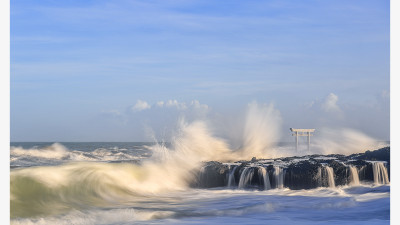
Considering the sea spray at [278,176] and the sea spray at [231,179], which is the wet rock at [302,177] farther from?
the sea spray at [231,179]

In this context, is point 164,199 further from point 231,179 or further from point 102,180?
point 231,179

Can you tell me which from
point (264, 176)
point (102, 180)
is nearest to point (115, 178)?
point (102, 180)

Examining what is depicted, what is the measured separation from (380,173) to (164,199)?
199 inches

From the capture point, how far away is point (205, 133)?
52.1 feet

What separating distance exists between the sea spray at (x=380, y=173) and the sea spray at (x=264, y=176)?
7.92ft

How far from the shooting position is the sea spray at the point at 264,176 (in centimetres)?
1137

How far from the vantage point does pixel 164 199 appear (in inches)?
394

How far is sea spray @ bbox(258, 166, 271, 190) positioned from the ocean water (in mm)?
403

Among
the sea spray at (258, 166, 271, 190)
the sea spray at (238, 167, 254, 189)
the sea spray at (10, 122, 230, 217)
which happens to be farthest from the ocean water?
the sea spray at (258, 166, 271, 190)
